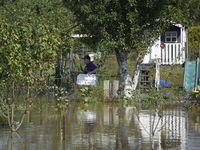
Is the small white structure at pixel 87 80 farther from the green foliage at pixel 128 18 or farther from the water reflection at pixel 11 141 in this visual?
the water reflection at pixel 11 141

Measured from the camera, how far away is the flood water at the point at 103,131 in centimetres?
648

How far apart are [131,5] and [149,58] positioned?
29.5 feet

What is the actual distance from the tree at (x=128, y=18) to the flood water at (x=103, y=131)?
307 cm

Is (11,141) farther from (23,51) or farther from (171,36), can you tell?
(171,36)

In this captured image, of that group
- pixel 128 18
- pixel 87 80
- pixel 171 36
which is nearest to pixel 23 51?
pixel 128 18

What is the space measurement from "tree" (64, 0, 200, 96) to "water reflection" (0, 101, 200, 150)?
3133 mm

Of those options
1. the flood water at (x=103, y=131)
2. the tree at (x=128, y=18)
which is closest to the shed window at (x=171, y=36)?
the tree at (x=128, y=18)

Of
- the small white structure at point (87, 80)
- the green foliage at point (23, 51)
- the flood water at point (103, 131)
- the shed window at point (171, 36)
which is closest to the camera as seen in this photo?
the flood water at point (103, 131)

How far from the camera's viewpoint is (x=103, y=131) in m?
7.86

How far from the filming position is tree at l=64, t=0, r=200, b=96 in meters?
12.7

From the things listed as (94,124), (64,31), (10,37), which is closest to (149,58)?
(64,31)

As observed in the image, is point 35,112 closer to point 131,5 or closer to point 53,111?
point 53,111

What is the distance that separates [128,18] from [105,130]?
5.81 meters

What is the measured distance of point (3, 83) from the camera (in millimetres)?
8117
